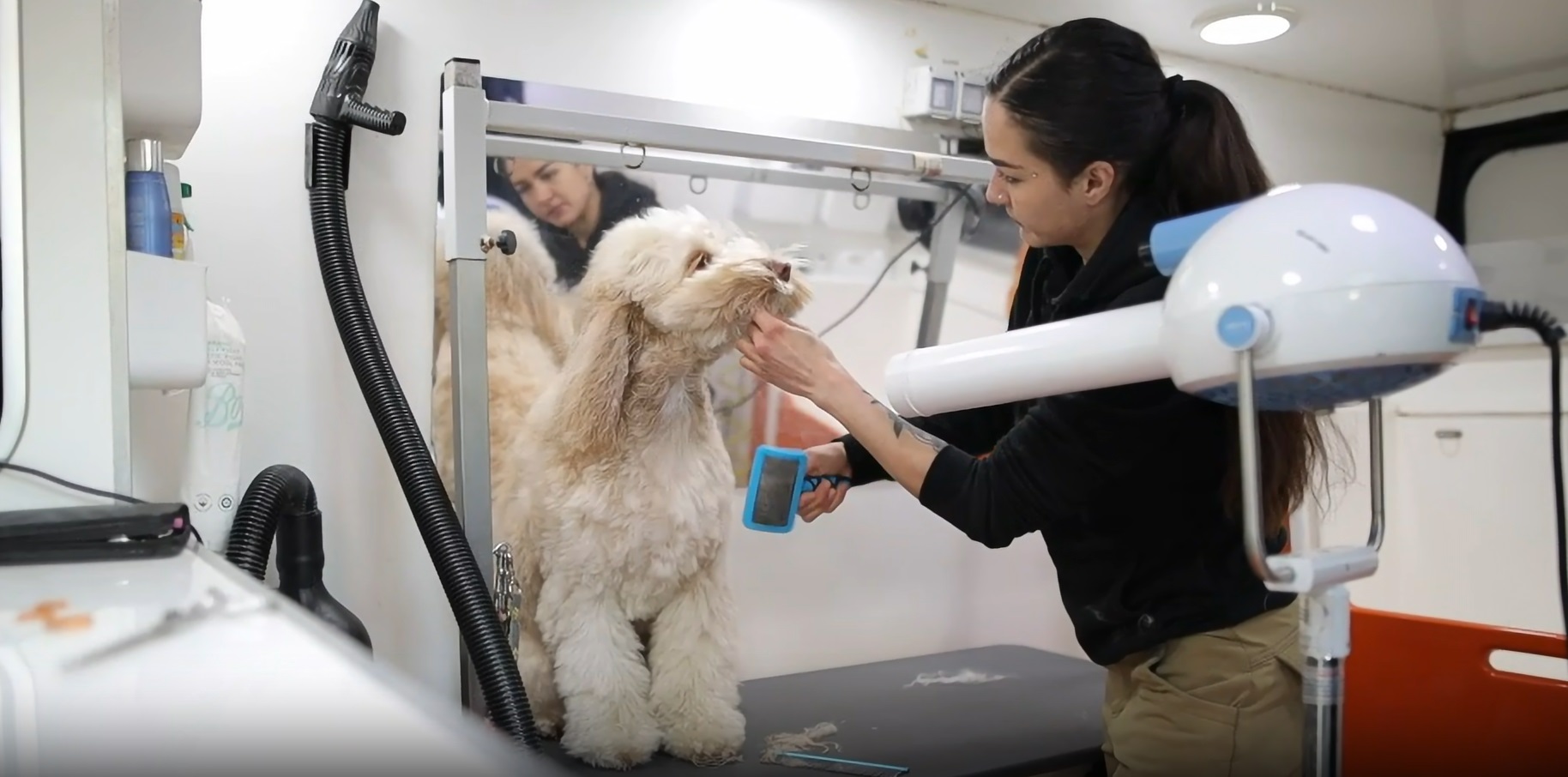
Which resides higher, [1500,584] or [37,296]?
[37,296]

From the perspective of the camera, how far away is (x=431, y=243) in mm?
1684

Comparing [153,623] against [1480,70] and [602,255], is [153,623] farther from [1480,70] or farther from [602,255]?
[1480,70]

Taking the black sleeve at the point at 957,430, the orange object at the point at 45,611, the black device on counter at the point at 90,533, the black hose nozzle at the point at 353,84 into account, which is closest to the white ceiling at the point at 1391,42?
the black sleeve at the point at 957,430

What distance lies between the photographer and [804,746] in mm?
1590

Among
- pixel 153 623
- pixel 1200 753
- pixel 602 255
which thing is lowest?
pixel 1200 753

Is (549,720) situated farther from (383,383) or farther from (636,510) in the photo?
(383,383)

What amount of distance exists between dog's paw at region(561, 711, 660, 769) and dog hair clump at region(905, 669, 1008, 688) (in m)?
0.61

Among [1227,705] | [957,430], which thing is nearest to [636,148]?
[957,430]

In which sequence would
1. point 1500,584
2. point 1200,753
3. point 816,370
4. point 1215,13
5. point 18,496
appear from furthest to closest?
point 1500,584, point 1215,13, point 816,370, point 1200,753, point 18,496

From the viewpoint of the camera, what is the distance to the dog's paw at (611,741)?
147cm

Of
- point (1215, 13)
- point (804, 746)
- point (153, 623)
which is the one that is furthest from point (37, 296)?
point (1215, 13)

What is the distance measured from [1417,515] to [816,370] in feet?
6.90

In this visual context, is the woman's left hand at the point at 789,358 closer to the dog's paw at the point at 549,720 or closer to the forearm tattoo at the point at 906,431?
the forearm tattoo at the point at 906,431

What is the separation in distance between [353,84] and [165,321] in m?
0.55
